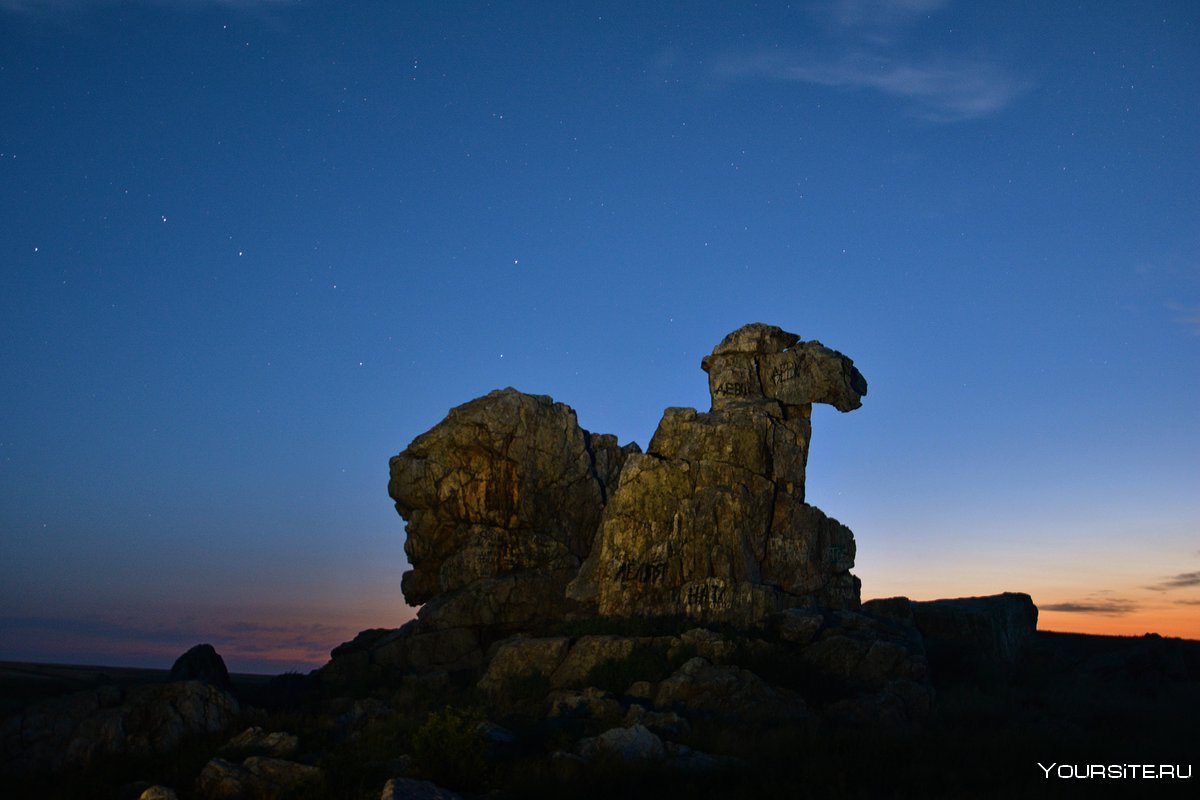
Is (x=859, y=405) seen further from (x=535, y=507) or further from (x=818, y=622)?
(x=535, y=507)

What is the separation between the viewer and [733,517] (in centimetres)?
4297

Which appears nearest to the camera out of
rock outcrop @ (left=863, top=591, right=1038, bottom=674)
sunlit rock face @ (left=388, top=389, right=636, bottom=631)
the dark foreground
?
the dark foreground

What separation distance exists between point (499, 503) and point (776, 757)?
120 feet

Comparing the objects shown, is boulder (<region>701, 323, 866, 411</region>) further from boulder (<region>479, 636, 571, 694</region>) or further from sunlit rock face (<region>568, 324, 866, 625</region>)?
boulder (<region>479, 636, 571, 694</region>)

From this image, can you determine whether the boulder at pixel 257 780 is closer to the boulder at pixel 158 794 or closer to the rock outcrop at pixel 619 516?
the boulder at pixel 158 794

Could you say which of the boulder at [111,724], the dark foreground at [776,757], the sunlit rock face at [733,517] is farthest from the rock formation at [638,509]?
the boulder at [111,724]

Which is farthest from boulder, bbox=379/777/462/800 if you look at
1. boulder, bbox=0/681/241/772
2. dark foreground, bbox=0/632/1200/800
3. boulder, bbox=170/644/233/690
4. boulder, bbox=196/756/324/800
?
boulder, bbox=170/644/233/690

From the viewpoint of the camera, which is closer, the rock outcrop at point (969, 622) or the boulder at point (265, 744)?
the boulder at point (265, 744)

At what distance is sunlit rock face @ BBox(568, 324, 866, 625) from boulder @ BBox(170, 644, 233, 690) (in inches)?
746

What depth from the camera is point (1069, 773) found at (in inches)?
733

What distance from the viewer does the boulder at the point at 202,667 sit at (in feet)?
150

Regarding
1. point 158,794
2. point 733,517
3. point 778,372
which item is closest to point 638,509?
point 733,517

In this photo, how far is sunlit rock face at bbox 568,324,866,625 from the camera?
138ft

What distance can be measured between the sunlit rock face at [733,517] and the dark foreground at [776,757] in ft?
39.3
